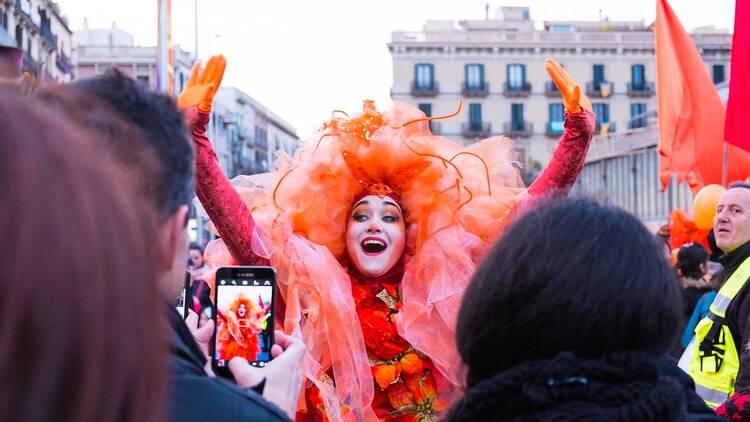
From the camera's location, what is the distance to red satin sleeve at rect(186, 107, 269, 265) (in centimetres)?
313

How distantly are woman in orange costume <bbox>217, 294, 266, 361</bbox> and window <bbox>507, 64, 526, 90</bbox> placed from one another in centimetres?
5114

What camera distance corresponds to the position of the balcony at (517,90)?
52.1 metres

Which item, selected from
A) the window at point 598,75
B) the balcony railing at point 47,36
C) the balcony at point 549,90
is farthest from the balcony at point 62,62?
the window at point 598,75

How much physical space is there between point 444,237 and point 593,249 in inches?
80.9

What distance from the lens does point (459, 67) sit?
51719 mm

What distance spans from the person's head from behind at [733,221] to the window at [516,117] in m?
48.4

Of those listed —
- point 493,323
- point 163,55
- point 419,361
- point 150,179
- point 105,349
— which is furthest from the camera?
point 163,55

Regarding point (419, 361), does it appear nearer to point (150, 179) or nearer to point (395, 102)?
point (395, 102)

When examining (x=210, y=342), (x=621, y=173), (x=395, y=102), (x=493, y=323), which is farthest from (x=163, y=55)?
(x=621, y=173)

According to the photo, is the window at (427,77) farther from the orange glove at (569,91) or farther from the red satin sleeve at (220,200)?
the red satin sleeve at (220,200)

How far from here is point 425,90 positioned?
167 ft

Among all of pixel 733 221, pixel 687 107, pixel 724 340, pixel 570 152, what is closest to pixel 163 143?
pixel 570 152

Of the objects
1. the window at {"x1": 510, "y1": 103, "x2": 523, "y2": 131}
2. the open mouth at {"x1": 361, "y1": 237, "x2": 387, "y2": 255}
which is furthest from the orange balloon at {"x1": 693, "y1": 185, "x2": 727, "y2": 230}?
the window at {"x1": 510, "y1": 103, "x2": 523, "y2": 131}

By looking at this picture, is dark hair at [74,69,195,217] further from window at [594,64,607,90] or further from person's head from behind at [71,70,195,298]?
window at [594,64,607,90]
